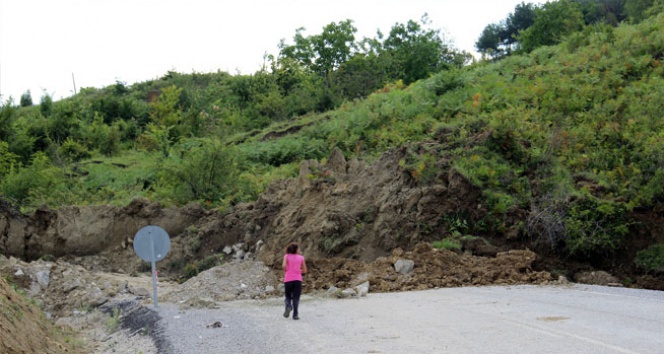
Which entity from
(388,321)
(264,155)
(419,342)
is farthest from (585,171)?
(264,155)

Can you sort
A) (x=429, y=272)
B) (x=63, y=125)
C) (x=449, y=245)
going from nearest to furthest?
(x=429, y=272) < (x=449, y=245) < (x=63, y=125)

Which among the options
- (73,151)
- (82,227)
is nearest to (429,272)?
(82,227)

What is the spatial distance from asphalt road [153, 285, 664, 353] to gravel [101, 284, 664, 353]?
0.04ft

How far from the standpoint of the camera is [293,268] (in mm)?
13383

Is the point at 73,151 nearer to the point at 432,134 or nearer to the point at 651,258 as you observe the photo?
the point at 432,134

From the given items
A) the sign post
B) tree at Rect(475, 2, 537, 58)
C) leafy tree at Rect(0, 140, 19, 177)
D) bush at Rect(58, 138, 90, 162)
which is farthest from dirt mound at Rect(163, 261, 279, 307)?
tree at Rect(475, 2, 537, 58)

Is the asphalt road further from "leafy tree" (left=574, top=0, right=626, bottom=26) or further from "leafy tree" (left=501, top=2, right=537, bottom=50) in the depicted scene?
"leafy tree" (left=501, top=2, right=537, bottom=50)

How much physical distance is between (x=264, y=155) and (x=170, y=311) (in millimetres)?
23593

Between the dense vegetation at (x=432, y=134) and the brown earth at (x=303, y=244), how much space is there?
2.61ft

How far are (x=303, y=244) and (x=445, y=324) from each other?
433 inches

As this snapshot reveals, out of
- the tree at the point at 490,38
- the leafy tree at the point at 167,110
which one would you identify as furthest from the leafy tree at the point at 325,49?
the tree at the point at 490,38

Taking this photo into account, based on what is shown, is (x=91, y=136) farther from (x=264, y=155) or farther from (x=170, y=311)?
(x=170, y=311)

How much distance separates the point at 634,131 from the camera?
79.4 ft

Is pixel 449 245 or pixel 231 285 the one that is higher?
pixel 449 245
